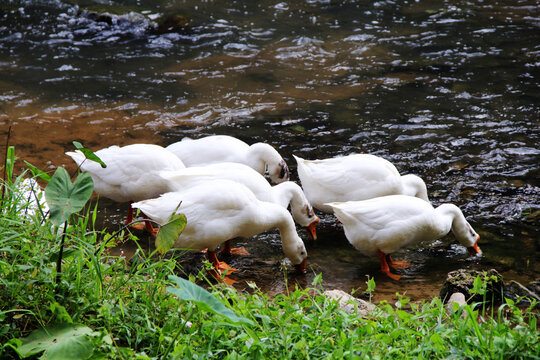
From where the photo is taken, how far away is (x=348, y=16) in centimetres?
1219

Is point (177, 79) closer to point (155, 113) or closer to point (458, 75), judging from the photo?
point (155, 113)

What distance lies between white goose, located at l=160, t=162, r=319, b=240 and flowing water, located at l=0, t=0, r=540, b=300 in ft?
0.99

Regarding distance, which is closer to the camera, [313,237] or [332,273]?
[332,273]

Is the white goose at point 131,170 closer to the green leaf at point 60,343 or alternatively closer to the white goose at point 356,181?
the white goose at point 356,181

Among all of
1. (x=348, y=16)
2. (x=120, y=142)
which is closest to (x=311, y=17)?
(x=348, y=16)

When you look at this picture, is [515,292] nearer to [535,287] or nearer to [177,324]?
[535,287]

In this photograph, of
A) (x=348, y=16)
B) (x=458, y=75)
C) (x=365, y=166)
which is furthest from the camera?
(x=348, y=16)

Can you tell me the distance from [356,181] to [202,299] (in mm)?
3415

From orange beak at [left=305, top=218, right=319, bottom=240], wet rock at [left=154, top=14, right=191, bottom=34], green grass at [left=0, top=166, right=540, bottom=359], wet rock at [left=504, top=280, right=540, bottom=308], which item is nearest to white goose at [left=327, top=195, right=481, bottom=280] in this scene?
orange beak at [left=305, top=218, right=319, bottom=240]

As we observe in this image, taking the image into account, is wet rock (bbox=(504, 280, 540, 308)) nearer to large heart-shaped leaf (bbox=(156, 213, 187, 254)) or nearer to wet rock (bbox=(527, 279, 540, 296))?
wet rock (bbox=(527, 279, 540, 296))

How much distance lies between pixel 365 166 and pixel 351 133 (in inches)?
76.3

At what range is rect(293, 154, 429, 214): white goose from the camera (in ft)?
18.9

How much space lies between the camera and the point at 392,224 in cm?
510

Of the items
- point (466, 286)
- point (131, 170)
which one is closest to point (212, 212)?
point (131, 170)
